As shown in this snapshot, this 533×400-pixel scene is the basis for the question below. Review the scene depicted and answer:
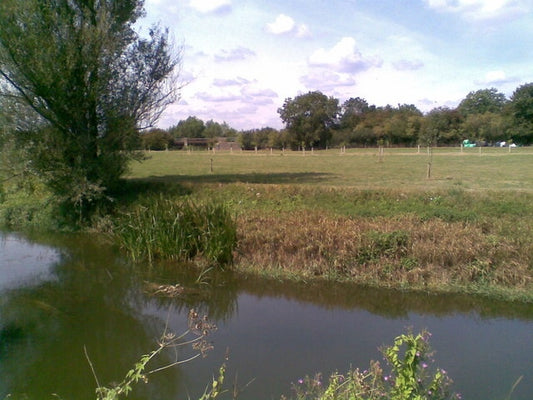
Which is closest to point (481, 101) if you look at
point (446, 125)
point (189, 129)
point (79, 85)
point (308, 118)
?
point (446, 125)

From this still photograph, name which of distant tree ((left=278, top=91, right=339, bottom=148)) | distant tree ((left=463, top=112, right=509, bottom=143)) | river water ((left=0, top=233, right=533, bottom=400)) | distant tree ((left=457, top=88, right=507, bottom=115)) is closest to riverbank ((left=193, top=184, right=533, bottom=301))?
river water ((left=0, top=233, right=533, bottom=400))

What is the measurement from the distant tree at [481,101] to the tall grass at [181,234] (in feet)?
264

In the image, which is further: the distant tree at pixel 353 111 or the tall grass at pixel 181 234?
the distant tree at pixel 353 111

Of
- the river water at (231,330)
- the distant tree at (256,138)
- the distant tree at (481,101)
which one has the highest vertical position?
the distant tree at (481,101)

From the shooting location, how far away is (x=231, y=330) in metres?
8.00

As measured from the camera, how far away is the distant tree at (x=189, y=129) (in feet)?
346

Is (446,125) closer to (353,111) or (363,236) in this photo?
(353,111)

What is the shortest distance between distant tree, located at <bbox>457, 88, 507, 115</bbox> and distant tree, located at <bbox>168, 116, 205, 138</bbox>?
56.3m

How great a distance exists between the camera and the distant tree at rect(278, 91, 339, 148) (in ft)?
254

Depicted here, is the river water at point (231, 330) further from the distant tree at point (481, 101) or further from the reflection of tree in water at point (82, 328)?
the distant tree at point (481, 101)

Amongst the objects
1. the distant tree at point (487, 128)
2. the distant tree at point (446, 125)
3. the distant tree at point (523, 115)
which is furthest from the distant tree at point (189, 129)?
the distant tree at point (523, 115)

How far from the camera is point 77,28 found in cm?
1496

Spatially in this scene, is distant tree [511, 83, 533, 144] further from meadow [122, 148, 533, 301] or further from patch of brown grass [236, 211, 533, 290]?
patch of brown grass [236, 211, 533, 290]

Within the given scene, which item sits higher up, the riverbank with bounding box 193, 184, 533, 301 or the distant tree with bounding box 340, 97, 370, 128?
the distant tree with bounding box 340, 97, 370, 128
